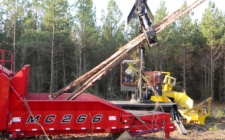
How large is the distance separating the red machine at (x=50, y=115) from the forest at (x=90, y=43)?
21.1 meters

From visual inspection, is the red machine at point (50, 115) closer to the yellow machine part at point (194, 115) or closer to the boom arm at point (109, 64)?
the boom arm at point (109, 64)

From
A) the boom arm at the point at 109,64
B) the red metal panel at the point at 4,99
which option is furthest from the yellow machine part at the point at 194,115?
the red metal panel at the point at 4,99

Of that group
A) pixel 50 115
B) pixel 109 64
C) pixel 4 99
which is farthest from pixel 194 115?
pixel 4 99

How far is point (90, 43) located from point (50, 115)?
2471 centimetres

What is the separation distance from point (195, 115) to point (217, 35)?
2197 centimetres

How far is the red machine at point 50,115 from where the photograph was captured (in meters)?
7.46

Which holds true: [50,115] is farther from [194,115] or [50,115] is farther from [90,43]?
[90,43]

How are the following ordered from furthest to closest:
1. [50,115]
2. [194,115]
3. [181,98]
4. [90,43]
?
[90,43]
[181,98]
[194,115]
[50,115]

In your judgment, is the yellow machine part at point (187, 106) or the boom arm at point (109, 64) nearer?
the boom arm at point (109, 64)

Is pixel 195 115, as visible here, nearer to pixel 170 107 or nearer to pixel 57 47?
pixel 170 107

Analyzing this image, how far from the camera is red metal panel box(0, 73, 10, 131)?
7.34 meters

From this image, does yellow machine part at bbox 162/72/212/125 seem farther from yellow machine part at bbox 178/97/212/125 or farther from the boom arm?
the boom arm

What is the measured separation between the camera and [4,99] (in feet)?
24.2

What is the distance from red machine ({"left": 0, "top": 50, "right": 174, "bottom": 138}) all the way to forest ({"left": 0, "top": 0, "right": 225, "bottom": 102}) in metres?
21.1
